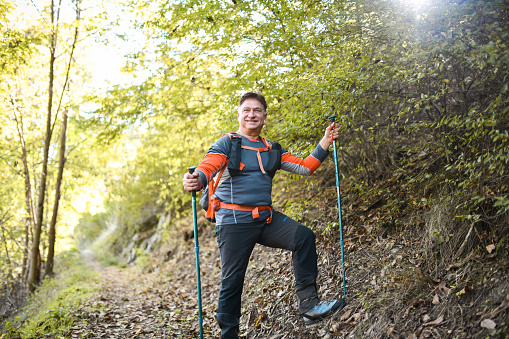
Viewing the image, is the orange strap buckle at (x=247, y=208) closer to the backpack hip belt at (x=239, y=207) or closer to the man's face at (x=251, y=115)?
the backpack hip belt at (x=239, y=207)

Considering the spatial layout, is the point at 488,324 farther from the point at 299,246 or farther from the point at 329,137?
the point at 329,137

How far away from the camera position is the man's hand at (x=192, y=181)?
342cm

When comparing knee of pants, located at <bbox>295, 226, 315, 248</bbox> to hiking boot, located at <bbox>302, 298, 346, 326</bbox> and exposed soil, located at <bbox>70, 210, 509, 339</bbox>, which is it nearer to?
hiking boot, located at <bbox>302, 298, 346, 326</bbox>

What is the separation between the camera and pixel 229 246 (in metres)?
3.70

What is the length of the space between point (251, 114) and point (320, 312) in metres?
2.15

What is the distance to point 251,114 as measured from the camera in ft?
13.0

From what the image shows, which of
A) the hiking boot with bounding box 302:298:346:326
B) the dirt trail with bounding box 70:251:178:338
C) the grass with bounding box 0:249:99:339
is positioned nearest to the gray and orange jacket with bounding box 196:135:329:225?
the hiking boot with bounding box 302:298:346:326

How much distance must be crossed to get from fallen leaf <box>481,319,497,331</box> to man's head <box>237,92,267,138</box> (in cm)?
256

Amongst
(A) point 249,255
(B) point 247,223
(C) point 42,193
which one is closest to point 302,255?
(A) point 249,255

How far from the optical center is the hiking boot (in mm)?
3885

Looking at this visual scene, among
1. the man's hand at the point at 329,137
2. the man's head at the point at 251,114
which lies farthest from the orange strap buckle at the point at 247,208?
the man's hand at the point at 329,137

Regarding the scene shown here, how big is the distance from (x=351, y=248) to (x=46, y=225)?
12.7 metres

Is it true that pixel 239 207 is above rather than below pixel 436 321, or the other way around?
above

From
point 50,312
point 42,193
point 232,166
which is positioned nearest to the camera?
point 232,166
